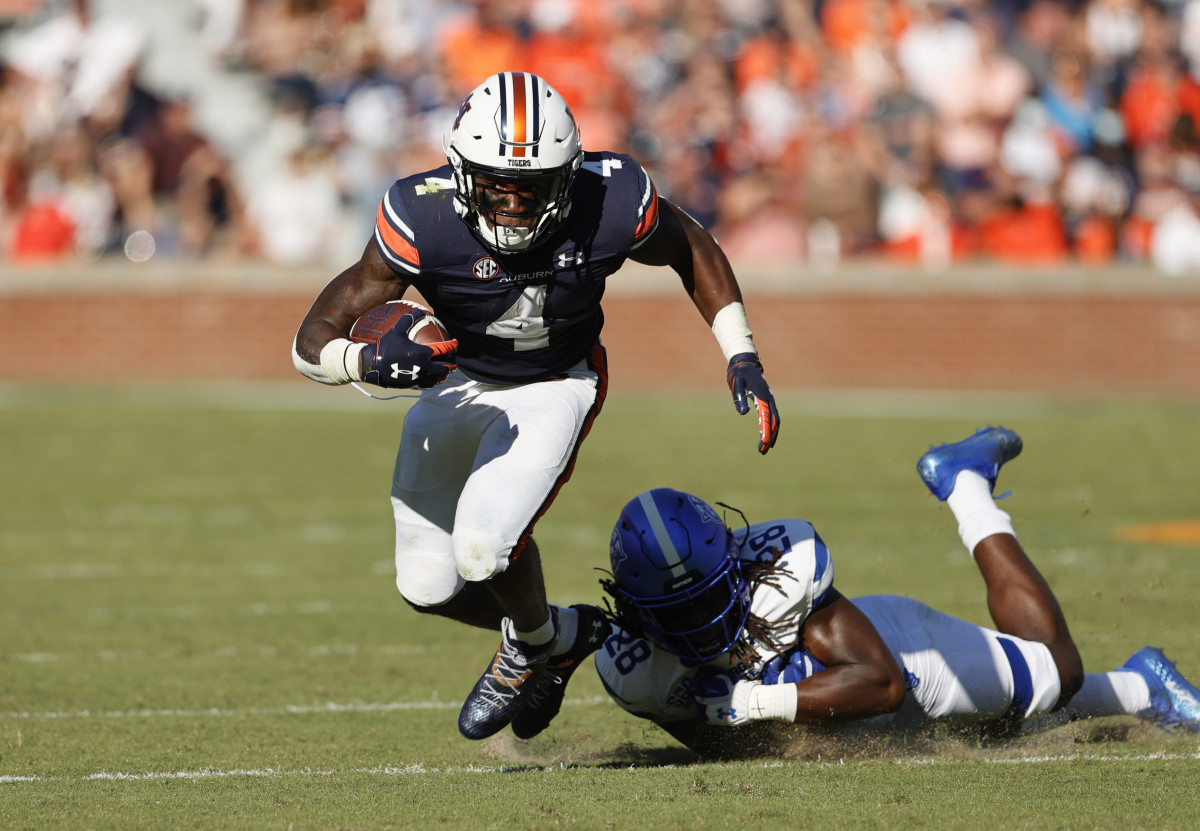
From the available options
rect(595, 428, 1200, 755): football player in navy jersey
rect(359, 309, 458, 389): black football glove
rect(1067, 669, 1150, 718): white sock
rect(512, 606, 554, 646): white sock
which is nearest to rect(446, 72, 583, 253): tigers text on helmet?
rect(359, 309, 458, 389): black football glove

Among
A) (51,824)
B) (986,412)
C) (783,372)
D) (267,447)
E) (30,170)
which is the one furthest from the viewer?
(30,170)

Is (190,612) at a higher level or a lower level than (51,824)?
lower

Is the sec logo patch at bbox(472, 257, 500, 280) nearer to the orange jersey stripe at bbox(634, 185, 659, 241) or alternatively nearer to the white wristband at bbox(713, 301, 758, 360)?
the orange jersey stripe at bbox(634, 185, 659, 241)

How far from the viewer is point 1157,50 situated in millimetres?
15281

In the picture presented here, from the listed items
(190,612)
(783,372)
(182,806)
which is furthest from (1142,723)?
(783,372)

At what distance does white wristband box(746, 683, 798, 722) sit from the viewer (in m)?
4.19

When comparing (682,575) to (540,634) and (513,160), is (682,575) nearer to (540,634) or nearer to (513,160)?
(540,634)

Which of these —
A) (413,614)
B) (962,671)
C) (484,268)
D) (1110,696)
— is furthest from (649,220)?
(413,614)

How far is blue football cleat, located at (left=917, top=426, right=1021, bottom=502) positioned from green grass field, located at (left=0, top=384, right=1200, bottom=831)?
3.01 feet

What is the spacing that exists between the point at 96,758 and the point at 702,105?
1199cm

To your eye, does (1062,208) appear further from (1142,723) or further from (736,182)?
(1142,723)

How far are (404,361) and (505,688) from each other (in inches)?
44.8

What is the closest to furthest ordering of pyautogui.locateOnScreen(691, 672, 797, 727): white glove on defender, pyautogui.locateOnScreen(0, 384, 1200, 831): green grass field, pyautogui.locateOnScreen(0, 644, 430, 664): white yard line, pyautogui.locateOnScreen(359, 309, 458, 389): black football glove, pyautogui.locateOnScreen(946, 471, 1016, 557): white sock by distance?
pyautogui.locateOnScreen(0, 384, 1200, 831): green grass field, pyautogui.locateOnScreen(359, 309, 458, 389): black football glove, pyautogui.locateOnScreen(691, 672, 797, 727): white glove on defender, pyautogui.locateOnScreen(946, 471, 1016, 557): white sock, pyautogui.locateOnScreen(0, 644, 430, 664): white yard line

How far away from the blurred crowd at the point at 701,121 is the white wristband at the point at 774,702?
34.8 ft
